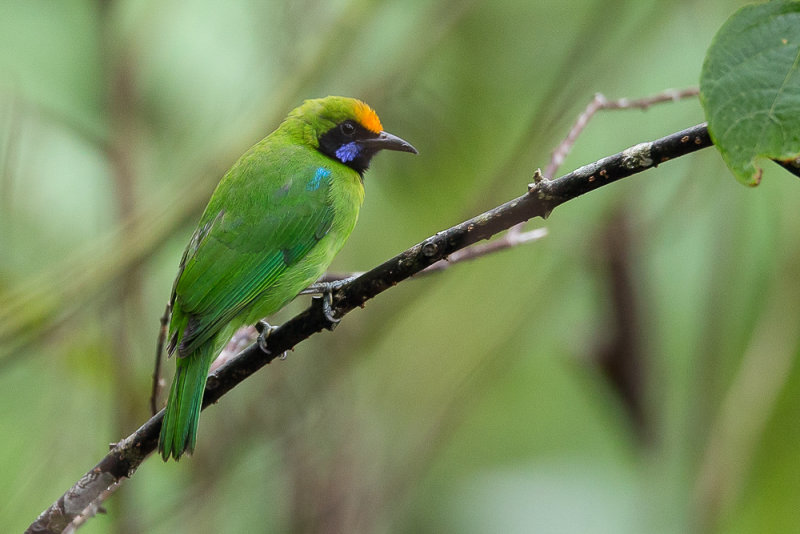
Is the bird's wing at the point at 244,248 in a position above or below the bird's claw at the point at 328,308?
above

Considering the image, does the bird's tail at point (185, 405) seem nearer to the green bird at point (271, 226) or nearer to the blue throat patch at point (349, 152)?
the green bird at point (271, 226)

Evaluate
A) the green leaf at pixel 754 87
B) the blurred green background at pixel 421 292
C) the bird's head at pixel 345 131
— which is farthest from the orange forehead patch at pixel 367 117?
the green leaf at pixel 754 87

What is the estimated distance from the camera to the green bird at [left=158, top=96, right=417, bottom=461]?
3012 millimetres

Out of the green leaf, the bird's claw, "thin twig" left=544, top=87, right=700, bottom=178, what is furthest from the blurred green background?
the green leaf

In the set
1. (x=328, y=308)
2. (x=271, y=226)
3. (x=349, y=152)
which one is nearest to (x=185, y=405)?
(x=328, y=308)

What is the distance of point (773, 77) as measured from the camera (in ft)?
4.44

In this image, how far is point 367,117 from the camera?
12.5 feet

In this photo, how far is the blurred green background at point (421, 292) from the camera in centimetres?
321

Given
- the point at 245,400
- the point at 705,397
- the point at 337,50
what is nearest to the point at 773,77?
the point at 337,50

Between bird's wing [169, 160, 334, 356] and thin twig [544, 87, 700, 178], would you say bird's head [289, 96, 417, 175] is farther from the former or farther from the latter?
thin twig [544, 87, 700, 178]

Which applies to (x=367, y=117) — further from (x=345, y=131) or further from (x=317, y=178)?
(x=317, y=178)

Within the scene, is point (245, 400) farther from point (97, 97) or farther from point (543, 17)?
point (543, 17)

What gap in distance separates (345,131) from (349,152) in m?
0.10

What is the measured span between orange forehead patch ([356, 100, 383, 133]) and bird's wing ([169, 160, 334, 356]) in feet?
1.05
